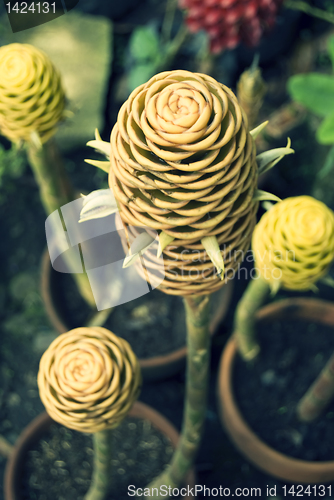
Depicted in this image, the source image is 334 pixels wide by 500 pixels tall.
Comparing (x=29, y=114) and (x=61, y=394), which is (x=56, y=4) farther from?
(x=61, y=394)

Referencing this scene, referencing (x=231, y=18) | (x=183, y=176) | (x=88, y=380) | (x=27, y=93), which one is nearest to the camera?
(x=183, y=176)

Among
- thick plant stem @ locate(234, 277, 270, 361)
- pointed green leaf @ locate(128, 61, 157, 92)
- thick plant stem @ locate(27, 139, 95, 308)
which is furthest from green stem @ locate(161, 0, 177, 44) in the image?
thick plant stem @ locate(234, 277, 270, 361)

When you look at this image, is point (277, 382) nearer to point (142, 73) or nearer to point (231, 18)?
point (231, 18)

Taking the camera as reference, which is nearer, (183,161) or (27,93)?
(183,161)

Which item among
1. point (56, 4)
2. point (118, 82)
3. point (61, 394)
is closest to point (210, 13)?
point (56, 4)

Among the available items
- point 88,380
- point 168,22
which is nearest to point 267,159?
point 88,380

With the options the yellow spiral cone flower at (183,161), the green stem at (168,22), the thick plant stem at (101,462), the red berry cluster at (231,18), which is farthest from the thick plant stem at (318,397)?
the green stem at (168,22)
